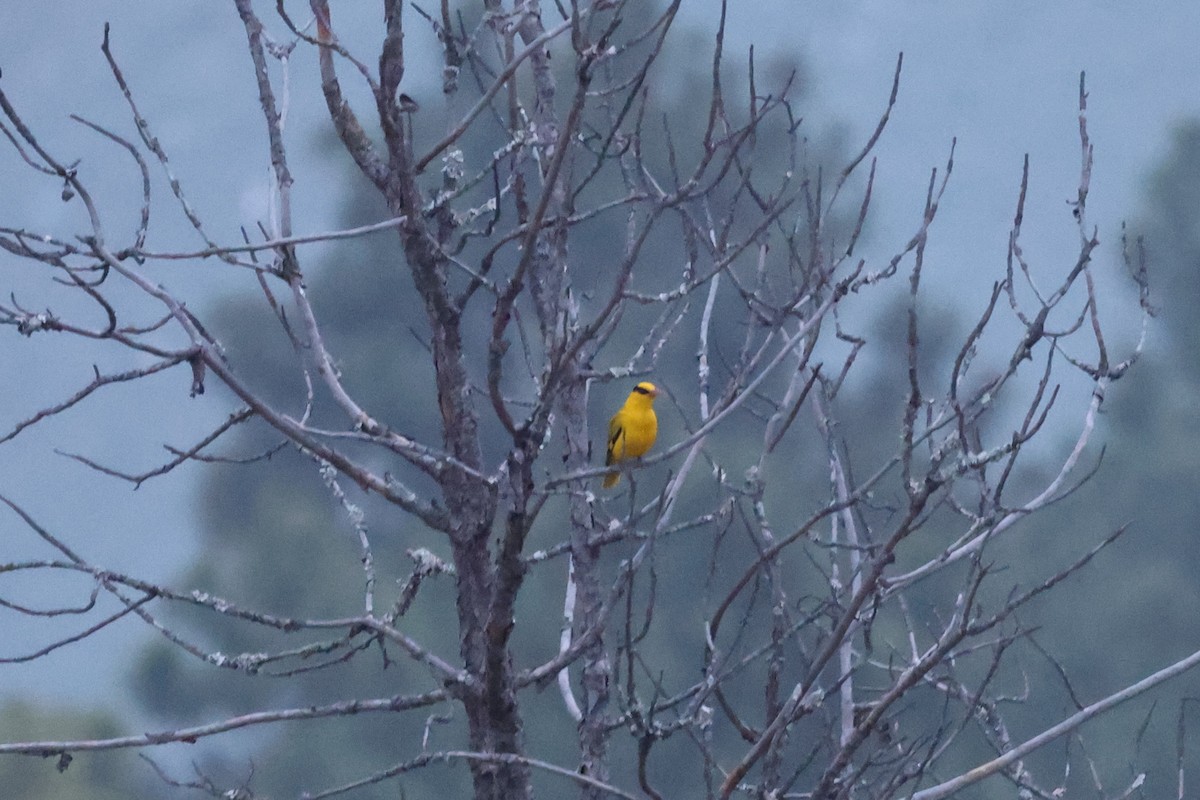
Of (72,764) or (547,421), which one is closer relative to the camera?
(547,421)

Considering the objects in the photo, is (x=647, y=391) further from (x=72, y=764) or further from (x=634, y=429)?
(x=72, y=764)

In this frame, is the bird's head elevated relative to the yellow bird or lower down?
elevated

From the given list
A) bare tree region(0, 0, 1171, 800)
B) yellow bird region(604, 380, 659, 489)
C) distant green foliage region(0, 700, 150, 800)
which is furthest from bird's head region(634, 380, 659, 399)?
distant green foliage region(0, 700, 150, 800)

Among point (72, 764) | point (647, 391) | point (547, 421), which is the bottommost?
point (547, 421)

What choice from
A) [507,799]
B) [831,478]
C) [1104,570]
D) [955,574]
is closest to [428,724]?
[507,799]

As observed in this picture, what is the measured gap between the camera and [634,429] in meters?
7.88

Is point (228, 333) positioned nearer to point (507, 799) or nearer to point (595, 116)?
point (595, 116)

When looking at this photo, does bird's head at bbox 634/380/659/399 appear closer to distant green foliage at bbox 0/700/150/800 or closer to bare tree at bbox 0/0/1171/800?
bare tree at bbox 0/0/1171/800

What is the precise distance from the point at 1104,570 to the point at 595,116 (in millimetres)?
11640

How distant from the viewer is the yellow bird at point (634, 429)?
788cm

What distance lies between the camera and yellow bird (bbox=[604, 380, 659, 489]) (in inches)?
310

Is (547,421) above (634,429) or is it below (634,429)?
→ below

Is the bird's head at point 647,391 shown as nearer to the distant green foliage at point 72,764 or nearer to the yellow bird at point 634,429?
the yellow bird at point 634,429

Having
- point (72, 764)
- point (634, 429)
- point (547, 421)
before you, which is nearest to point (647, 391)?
point (634, 429)
